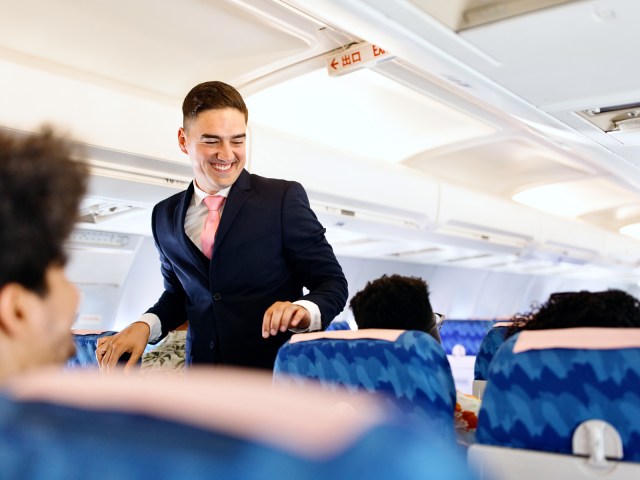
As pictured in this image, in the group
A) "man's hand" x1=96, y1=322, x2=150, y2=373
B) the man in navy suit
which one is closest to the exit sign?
the man in navy suit

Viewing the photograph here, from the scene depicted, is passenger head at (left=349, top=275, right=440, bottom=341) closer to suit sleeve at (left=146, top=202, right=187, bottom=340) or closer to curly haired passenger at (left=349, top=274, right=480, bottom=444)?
curly haired passenger at (left=349, top=274, right=480, bottom=444)

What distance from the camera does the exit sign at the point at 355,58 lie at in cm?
434

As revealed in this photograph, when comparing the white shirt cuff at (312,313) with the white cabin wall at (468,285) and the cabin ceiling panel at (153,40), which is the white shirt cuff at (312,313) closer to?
the cabin ceiling panel at (153,40)

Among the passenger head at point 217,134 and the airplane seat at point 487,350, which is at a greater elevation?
the passenger head at point 217,134

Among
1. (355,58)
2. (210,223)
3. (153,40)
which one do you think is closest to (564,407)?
(210,223)

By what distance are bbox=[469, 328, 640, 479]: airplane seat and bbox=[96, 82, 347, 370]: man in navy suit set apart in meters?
0.83

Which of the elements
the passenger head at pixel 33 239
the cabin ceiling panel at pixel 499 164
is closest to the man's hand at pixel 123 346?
the passenger head at pixel 33 239

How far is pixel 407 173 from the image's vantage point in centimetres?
712

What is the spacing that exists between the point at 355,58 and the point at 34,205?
13.2 ft

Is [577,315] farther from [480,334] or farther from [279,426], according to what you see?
[480,334]

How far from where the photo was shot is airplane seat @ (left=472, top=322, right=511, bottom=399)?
3.10 m

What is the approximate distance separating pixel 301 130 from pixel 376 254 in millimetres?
4954

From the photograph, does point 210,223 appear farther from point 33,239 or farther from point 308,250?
point 33,239

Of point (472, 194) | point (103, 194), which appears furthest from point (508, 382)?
point (472, 194)
